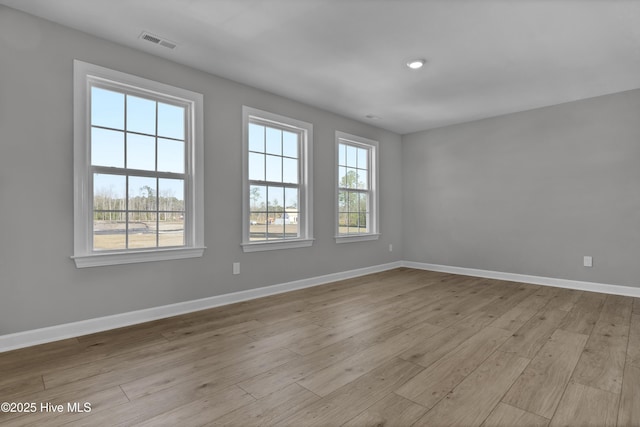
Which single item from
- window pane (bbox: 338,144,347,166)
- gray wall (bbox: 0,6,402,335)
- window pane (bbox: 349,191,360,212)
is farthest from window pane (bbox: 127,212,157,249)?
window pane (bbox: 349,191,360,212)

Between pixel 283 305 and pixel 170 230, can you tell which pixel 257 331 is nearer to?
pixel 283 305

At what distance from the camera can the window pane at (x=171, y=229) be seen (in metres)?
3.26

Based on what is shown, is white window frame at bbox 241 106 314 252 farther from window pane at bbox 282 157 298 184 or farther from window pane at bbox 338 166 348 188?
window pane at bbox 338 166 348 188

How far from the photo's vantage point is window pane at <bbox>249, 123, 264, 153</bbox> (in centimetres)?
402

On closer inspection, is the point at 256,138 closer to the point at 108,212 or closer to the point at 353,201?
the point at 108,212

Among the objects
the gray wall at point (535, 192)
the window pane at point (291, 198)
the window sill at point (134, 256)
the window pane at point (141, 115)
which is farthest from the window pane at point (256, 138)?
the gray wall at point (535, 192)

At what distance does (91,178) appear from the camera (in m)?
2.83

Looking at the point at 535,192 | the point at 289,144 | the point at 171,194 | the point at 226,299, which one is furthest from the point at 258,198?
the point at 535,192

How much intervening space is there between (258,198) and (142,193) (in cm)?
131

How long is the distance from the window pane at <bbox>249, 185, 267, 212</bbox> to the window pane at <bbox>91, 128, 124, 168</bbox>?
1.41 meters

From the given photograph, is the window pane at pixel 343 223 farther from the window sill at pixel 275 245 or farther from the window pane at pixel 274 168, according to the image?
the window pane at pixel 274 168

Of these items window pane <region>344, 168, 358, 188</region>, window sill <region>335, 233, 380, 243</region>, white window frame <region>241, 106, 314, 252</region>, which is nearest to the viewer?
white window frame <region>241, 106, 314, 252</region>

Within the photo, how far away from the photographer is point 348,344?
2.53m

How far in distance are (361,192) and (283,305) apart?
2.68 m
